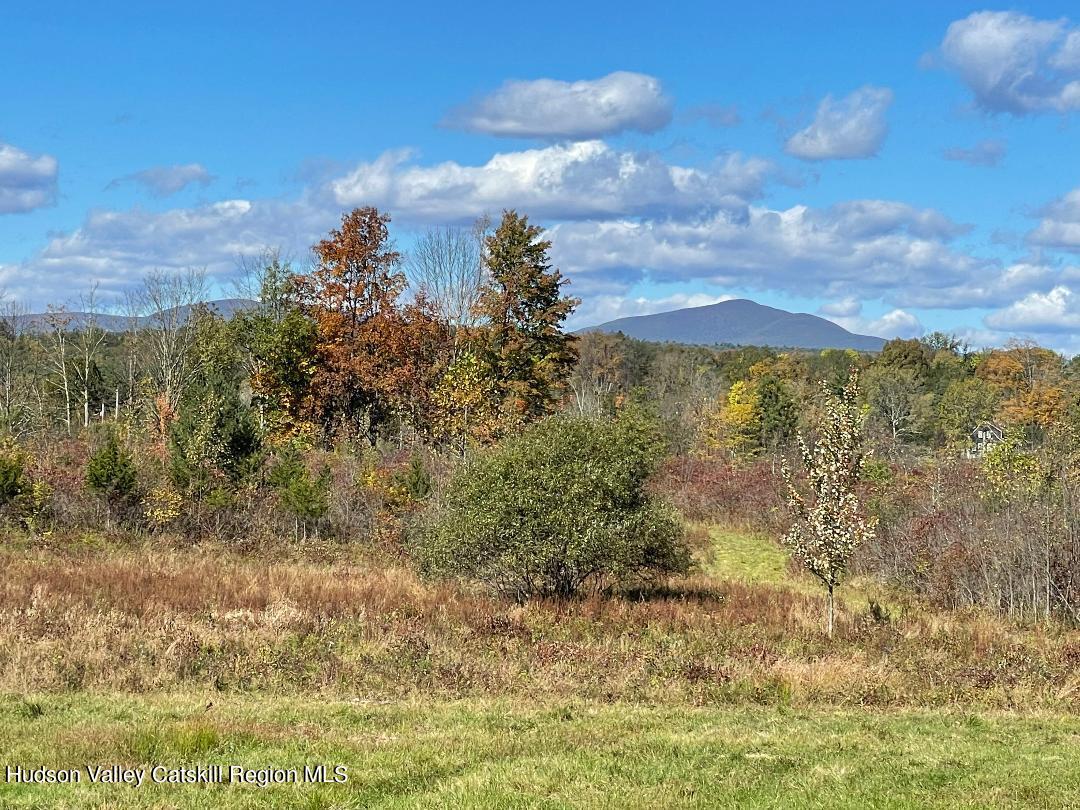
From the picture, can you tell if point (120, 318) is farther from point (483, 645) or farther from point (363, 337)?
point (483, 645)

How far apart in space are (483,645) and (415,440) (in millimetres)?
24726

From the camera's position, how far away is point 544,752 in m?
9.01

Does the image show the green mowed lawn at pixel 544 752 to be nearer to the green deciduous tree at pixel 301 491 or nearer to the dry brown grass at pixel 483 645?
the dry brown grass at pixel 483 645

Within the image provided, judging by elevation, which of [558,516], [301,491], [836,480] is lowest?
[301,491]

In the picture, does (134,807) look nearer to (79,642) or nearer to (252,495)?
(79,642)

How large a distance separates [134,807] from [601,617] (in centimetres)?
1188

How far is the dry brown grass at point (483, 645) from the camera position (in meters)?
12.8

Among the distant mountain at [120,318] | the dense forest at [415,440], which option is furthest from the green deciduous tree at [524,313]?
A: the distant mountain at [120,318]

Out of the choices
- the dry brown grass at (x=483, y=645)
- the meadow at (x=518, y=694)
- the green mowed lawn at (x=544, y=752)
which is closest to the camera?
the green mowed lawn at (x=544, y=752)

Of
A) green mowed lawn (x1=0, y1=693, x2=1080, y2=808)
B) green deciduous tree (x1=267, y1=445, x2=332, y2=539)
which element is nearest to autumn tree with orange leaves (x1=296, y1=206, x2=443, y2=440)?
green deciduous tree (x1=267, y1=445, x2=332, y2=539)

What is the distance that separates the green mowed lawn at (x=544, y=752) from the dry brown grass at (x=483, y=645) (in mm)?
1139

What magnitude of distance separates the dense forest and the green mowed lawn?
8.03 metres

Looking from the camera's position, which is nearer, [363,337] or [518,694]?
[518,694]

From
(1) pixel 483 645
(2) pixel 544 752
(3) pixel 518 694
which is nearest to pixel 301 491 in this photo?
(1) pixel 483 645
